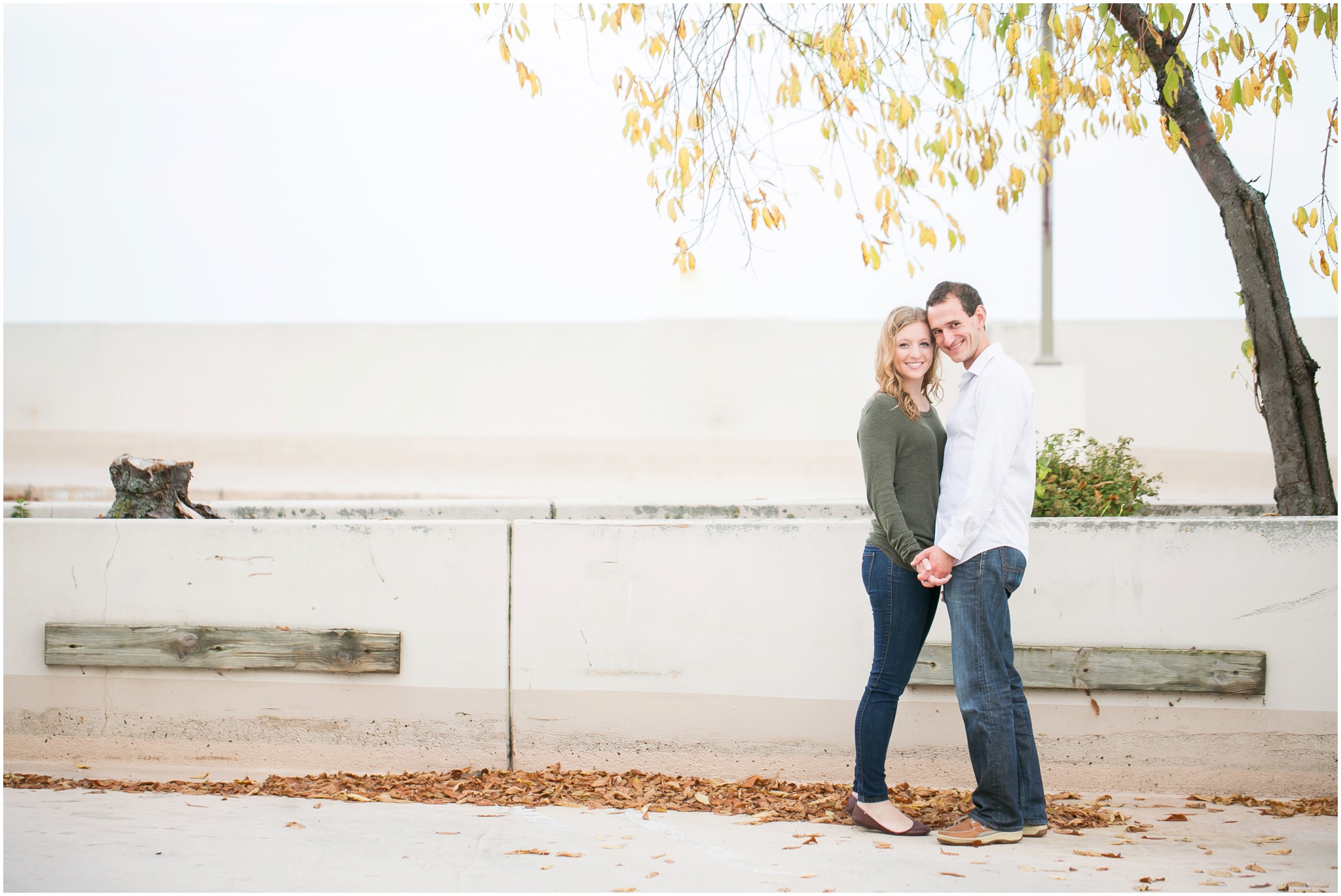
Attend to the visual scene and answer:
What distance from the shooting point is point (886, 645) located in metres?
3.01

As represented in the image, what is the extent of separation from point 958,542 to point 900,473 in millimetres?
281

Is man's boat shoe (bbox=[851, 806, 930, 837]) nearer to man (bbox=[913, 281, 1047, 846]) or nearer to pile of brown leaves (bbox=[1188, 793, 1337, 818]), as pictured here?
man (bbox=[913, 281, 1047, 846])

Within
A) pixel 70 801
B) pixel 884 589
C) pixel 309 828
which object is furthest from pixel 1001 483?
pixel 70 801

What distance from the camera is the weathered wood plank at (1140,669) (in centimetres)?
347

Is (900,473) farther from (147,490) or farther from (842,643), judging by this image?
(147,490)

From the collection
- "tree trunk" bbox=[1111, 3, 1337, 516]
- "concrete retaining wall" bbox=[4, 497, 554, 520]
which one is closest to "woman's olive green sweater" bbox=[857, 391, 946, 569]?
"tree trunk" bbox=[1111, 3, 1337, 516]

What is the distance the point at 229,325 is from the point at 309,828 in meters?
12.0

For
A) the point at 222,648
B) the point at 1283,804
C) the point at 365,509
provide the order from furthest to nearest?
the point at 365,509 < the point at 222,648 < the point at 1283,804

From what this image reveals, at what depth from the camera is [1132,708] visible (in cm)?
353

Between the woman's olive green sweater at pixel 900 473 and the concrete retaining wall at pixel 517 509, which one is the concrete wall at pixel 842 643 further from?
the concrete retaining wall at pixel 517 509

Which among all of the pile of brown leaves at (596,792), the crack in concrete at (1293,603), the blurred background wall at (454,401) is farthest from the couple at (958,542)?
the blurred background wall at (454,401)

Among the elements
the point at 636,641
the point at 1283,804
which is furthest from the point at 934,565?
the point at 1283,804

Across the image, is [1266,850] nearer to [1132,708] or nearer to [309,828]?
[1132,708]

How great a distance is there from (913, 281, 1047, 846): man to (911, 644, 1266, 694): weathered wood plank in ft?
1.76
